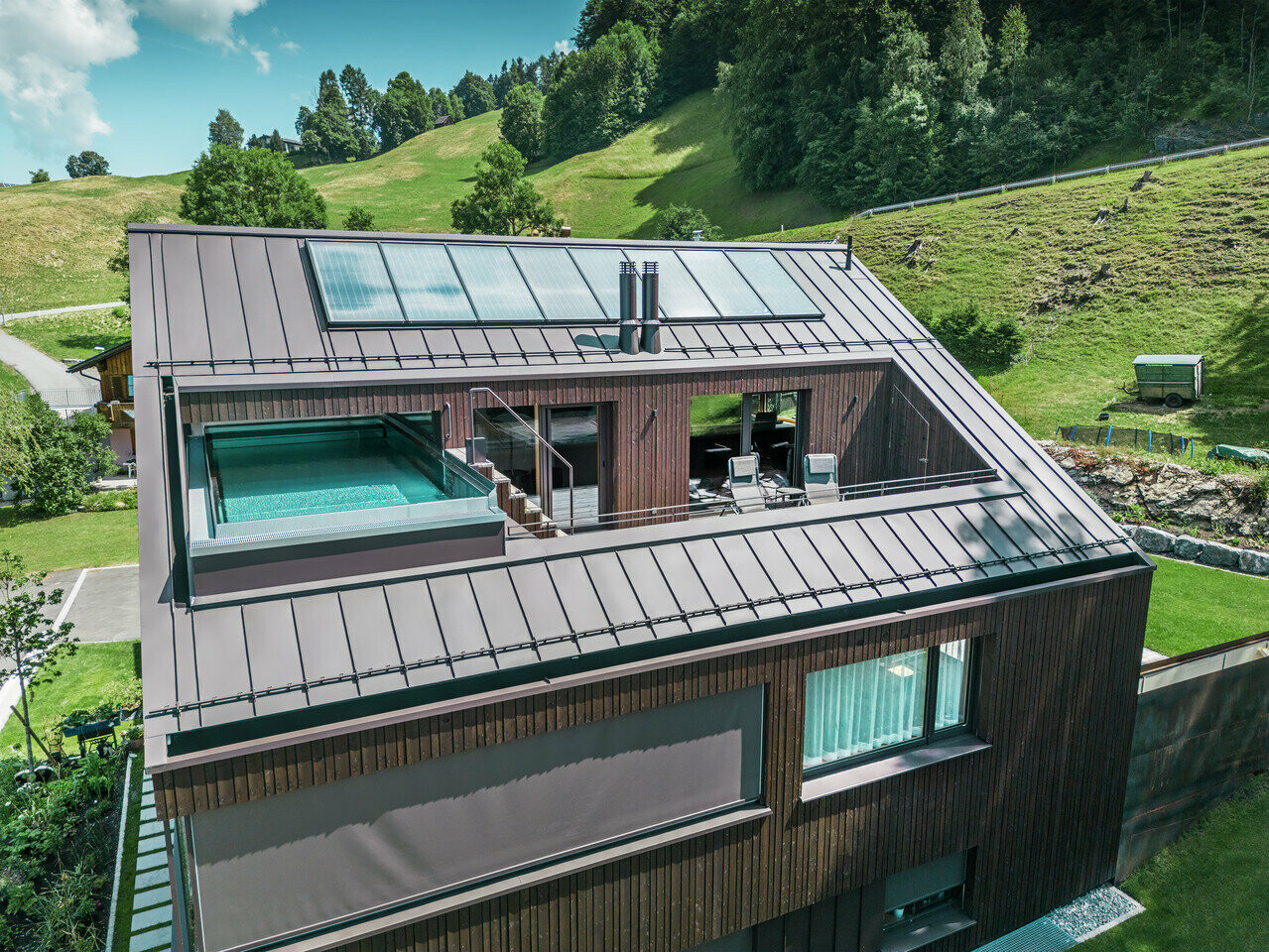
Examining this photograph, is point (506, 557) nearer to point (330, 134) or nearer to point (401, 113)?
point (330, 134)

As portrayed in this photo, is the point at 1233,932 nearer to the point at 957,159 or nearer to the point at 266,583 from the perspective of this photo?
the point at 266,583

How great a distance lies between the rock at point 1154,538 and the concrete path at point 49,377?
168 ft

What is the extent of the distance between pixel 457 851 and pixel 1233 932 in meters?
10.4

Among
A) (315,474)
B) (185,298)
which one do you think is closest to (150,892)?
(315,474)

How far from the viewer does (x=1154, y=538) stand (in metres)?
20.8

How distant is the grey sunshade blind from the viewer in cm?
584

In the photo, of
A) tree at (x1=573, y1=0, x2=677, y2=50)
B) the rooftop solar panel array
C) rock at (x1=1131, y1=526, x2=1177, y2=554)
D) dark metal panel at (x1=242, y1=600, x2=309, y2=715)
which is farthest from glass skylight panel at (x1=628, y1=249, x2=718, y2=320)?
tree at (x1=573, y1=0, x2=677, y2=50)

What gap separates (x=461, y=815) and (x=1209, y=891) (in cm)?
1072

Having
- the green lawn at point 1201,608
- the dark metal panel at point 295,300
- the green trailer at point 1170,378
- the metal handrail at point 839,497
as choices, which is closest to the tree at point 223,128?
the green trailer at point 1170,378

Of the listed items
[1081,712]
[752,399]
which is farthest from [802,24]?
[1081,712]

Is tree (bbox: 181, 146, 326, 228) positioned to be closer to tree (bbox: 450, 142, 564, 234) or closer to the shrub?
tree (bbox: 450, 142, 564, 234)

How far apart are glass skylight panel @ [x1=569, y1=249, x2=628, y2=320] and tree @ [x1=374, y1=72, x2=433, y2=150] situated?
425 ft

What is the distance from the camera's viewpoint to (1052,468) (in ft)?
35.0

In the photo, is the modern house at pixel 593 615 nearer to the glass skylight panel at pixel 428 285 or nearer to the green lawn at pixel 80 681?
the glass skylight panel at pixel 428 285
